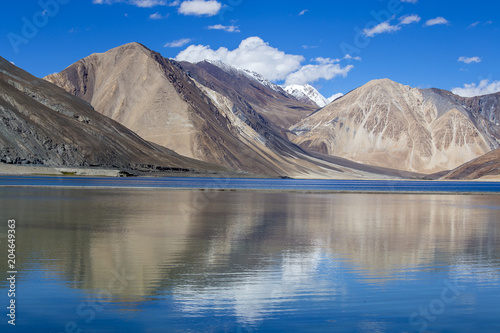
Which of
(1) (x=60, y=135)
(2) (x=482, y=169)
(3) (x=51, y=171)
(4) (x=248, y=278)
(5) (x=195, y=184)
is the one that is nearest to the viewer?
(4) (x=248, y=278)

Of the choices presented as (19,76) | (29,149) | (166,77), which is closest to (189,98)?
(166,77)

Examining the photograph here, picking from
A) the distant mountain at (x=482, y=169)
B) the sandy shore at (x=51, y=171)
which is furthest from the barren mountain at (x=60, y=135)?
the distant mountain at (x=482, y=169)

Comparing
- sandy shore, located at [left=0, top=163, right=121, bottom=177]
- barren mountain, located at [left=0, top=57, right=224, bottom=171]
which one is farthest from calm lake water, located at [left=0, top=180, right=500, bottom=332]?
barren mountain, located at [left=0, top=57, right=224, bottom=171]

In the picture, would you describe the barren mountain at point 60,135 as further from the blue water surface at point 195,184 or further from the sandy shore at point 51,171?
the blue water surface at point 195,184

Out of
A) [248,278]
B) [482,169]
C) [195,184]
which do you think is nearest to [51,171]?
[195,184]

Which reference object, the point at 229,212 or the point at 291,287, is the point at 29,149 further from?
the point at 291,287

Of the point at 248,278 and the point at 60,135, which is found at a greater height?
the point at 60,135

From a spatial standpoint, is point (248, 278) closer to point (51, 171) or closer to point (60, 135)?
point (51, 171)

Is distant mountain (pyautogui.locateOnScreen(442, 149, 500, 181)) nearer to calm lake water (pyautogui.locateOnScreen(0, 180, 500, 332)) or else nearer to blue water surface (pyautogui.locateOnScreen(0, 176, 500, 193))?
blue water surface (pyautogui.locateOnScreen(0, 176, 500, 193))
